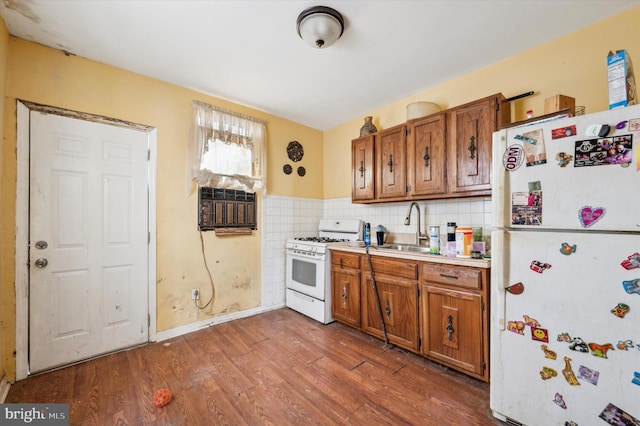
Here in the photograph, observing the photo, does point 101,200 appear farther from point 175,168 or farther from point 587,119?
point 587,119

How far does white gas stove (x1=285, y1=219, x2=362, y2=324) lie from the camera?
9.93ft

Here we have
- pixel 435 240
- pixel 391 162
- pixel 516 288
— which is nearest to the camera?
pixel 516 288

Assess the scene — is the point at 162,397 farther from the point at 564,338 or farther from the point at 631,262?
Answer: the point at 631,262

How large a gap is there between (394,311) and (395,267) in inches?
16.8

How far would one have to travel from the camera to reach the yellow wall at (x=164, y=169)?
6.37ft

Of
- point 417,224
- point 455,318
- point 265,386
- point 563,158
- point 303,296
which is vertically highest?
point 563,158

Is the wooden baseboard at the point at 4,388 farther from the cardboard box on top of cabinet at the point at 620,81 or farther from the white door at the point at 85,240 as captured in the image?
the cardboard box on top of cabinet at the point at 620,81

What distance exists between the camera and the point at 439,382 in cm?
192

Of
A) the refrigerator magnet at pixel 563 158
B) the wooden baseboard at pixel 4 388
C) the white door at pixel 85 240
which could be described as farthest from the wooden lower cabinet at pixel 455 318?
the wooden baseboard at pixel 4 388

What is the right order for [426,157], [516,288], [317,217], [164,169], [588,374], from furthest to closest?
[317,217]
[164,169]
[426,157]
[516,288]
[588,374]

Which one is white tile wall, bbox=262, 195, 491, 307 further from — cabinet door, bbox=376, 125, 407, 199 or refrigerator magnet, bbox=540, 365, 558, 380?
refrigerator magnet, bbox=540, 365, 558, 380

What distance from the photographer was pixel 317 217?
406 centimetres

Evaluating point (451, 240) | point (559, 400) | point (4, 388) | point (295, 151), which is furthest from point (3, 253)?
point (559, 400)

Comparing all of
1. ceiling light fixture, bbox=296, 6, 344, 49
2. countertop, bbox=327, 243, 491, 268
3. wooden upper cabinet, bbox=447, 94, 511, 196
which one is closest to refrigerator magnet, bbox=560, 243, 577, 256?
countertop, bbox=327, 243, 491, 268
